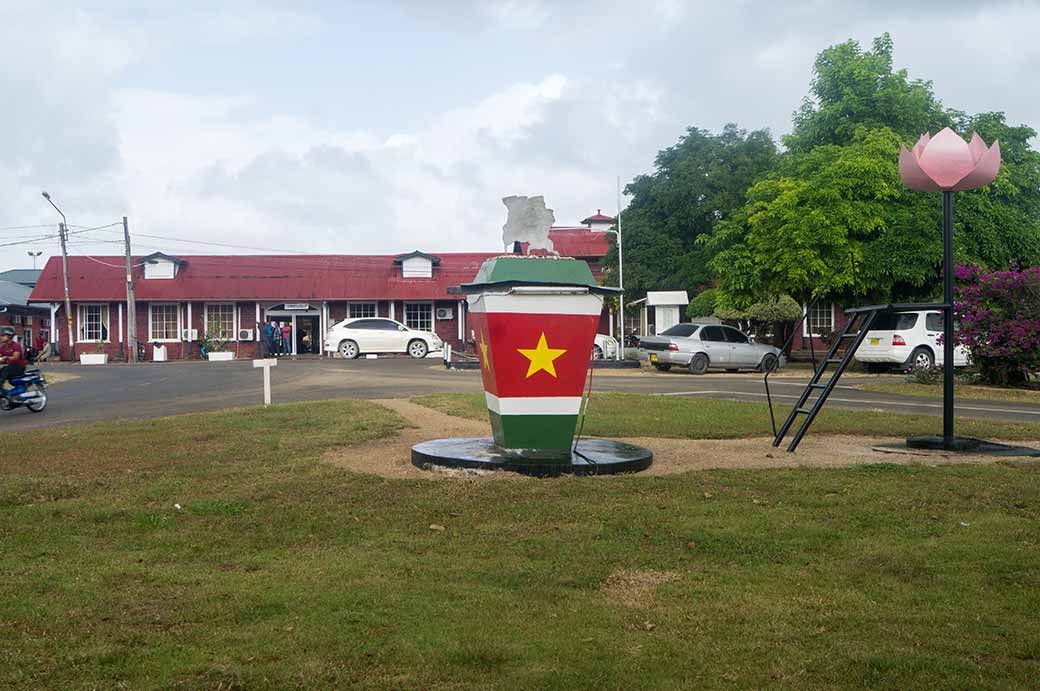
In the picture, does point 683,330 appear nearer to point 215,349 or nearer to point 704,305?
point 704,305

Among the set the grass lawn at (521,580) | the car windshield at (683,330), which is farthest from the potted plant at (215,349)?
the grass lawn at (521,580)

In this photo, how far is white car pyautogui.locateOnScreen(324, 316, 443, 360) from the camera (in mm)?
35250

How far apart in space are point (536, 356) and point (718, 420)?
5.09m

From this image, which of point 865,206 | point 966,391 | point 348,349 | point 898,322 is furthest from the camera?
point 348,349

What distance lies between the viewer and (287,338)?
4241 cm

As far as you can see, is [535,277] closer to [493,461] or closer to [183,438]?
[493,461]

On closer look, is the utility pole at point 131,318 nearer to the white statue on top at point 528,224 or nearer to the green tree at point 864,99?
the green tree at point 864,99

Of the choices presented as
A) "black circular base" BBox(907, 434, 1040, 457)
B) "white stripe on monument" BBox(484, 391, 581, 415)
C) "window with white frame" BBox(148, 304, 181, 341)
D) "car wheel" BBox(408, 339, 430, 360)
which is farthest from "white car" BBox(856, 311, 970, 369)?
"window with white frame" BBox(148, 304, 181, 341)

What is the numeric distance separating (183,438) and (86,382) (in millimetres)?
14802

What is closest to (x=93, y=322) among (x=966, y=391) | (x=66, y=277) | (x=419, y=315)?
(x=66, y=277)

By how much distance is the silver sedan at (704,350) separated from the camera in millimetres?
26812

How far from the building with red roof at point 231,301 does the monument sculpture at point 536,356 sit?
34687 mm

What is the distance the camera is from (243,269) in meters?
45.3

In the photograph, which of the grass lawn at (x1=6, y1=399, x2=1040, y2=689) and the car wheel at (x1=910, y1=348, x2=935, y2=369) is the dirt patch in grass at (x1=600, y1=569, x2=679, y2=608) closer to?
the grass lawn at (x1=6, y1=399, x2=1040, y2=689)
